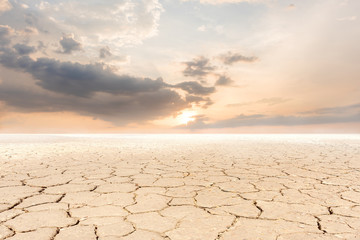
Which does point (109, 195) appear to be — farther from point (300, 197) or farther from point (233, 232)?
point (300, 197)

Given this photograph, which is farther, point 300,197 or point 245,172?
point 245,172

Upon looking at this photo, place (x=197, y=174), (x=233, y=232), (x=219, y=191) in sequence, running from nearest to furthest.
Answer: (x=233, y=232)
(x=219, y=191)
(x=197, y=174)

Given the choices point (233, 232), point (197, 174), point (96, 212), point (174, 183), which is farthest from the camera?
point (197, 174)

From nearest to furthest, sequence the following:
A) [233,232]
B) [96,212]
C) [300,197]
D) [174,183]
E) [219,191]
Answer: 1. [233,232]
2. [96,212]
3. [300,197]
4. [219,191]
5. [174,183]

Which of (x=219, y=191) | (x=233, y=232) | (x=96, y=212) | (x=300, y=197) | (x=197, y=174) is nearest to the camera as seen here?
(x=233, y=232)

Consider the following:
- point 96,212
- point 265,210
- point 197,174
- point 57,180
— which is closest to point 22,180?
point 57,180

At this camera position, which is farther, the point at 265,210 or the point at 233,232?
the point at 265,210

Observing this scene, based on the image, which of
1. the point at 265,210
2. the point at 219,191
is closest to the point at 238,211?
the point at 265,210

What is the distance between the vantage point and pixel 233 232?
1.46 m

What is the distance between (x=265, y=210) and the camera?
6.04ft

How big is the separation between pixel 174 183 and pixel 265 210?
112 cm

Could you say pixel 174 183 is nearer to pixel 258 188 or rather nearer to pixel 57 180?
pixel 258 188

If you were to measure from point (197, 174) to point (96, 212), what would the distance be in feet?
5.53

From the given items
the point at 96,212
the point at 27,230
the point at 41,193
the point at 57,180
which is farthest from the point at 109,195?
the point at 57,180
